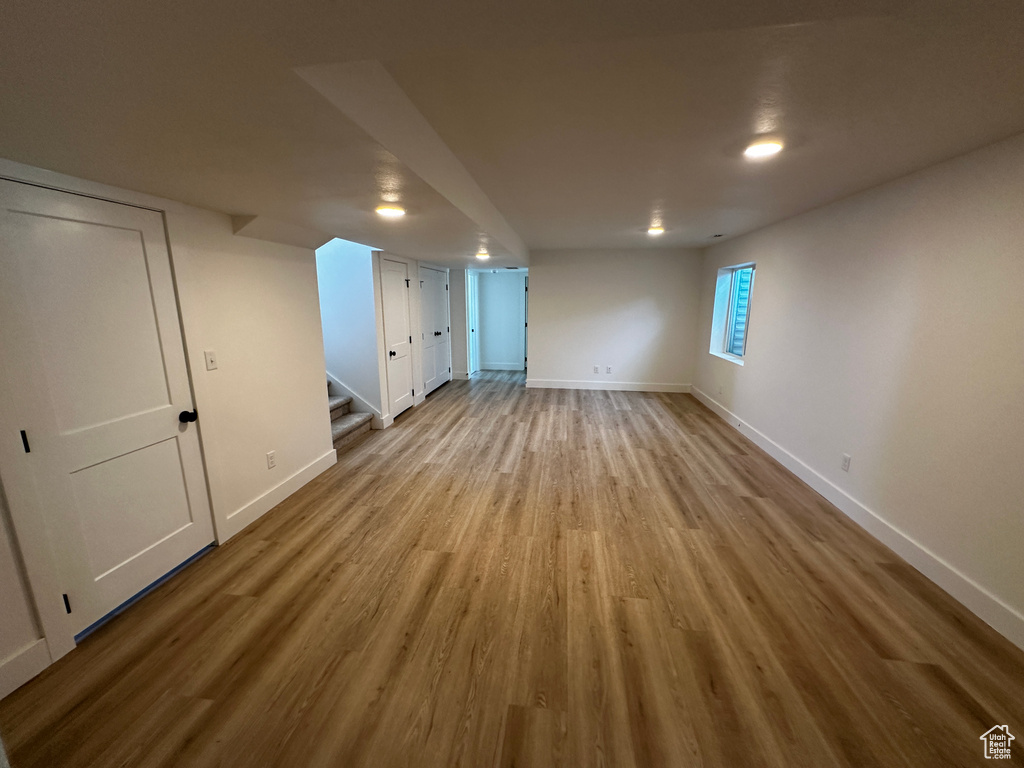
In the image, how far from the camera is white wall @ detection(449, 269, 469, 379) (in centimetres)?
724

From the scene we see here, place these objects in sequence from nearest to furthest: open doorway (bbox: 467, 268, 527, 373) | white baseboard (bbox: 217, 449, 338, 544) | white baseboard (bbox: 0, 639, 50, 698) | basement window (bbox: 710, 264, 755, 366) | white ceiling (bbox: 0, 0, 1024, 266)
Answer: white ceiling (bbox: 0, 0, 1024, 266)
white baseboard (bbox: 0, 639, 50, 698)
white baseboard (bbox: 217, 449, 338, 544)
basement window (bbox: 710, 264, 755, 366)
open doorway (bbox: 467, 268, 527, 373)

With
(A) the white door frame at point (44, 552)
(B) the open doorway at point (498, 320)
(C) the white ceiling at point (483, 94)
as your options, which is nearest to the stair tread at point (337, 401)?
(C) the white ceiling at point (483, 94)

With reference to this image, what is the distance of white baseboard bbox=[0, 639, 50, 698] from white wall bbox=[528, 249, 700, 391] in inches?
224

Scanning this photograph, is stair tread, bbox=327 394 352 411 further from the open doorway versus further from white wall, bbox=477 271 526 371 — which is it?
white wall, bbox=477 271 526 371

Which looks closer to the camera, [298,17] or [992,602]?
[298,17]

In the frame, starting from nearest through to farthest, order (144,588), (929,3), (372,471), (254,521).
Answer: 1. (929,3)
2. (144,588)
3. (254,521)
4. (372,471)

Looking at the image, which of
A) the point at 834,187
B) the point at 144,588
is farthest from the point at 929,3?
the point at 144,588

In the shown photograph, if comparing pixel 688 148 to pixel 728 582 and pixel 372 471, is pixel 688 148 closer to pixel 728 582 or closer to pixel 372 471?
pixel 728 582

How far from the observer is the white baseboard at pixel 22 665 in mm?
1525

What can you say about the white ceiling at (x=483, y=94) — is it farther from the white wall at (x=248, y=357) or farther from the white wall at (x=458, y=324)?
the white wall at (x=458, y=324)

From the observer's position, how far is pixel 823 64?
122 centimetres

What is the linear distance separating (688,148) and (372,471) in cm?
327

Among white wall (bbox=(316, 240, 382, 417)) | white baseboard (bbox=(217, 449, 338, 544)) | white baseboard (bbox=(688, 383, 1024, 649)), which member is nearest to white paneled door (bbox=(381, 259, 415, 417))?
white wall (bbox=(316, 240, 382, 417))

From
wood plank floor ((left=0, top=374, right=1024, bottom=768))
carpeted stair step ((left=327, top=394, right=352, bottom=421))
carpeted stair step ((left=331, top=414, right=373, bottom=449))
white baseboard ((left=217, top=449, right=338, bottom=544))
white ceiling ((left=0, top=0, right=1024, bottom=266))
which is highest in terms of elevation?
white ceiling ((left=0, top=0, right=1024, bottom=266))
